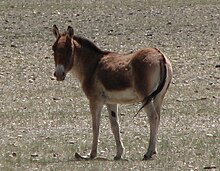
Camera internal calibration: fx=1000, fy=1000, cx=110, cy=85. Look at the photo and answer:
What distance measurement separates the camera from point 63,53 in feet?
45.3

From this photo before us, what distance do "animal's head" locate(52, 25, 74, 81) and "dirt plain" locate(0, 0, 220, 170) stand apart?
110 centimetres

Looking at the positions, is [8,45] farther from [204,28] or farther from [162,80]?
[162,80]

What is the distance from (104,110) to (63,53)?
4.22 meters

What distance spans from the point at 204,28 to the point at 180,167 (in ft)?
54.1

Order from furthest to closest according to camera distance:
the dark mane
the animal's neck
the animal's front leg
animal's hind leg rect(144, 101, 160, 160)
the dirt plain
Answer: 1. the dark mane
2. the animal's neck
3. the animal's front leg
4. the dirt plain
5. animal's hind leg rect(144, 101, 160, 160)

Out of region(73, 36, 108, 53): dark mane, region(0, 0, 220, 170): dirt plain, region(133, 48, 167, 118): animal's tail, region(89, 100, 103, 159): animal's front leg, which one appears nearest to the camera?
region(133, 48, 167, 118): animal's tail

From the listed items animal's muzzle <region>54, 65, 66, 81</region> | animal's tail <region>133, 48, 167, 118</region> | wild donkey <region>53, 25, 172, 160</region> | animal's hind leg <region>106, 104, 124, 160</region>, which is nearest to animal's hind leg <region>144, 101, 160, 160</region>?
wild donkey <region>53, 25, 172, 160</region>

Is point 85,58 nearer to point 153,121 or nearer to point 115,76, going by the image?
point 115,76

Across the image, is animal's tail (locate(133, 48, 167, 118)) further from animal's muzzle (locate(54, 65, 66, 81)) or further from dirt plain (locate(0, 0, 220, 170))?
animal's muzzle (locate(54, 65, 66, 81))

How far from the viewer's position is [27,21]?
29.7 meters

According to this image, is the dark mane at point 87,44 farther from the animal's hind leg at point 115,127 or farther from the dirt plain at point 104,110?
the dirt plain at point 104,110

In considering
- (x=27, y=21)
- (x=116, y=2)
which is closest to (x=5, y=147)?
(x=27, y=21)

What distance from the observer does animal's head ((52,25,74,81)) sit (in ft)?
45.2

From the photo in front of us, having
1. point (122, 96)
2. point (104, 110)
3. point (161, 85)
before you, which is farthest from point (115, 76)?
point (104, 110)
